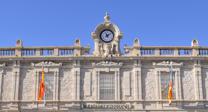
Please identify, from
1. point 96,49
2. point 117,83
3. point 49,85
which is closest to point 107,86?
point 117,83

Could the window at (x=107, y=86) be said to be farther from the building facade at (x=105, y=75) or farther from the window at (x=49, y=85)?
the window at (x=49, y=85)

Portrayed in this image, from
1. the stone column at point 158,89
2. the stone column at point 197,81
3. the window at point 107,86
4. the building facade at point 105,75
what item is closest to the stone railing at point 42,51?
the building facade at point 105,75

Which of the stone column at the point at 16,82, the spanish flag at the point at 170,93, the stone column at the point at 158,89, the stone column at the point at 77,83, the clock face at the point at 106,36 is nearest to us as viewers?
the spanish flag at the point at 170,93

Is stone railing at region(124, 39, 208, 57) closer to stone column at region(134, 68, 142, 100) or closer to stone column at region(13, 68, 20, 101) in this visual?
stone column at region(134, 68, 142, 100)

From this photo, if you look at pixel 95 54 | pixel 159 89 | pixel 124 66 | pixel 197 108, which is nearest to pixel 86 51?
pixel 95 54

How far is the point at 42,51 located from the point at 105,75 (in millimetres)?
6208

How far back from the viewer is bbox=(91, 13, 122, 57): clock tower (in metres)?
44.2

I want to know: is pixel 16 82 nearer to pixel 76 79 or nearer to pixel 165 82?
pixel 76 79

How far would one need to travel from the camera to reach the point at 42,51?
44312 mm

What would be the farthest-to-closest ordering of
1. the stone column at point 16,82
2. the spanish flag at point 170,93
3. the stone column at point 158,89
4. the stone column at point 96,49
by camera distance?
the stone column at point 96,49 < the stone column at point 16,82 < the stone column at point 158,89 < the spanish flag at point 170,93

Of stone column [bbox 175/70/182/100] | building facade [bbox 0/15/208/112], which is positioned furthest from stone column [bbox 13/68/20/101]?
stone column [bbox 175/70/182/100]

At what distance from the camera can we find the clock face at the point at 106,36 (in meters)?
44.7

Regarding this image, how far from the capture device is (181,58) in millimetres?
43875

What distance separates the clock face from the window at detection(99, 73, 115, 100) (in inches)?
132
